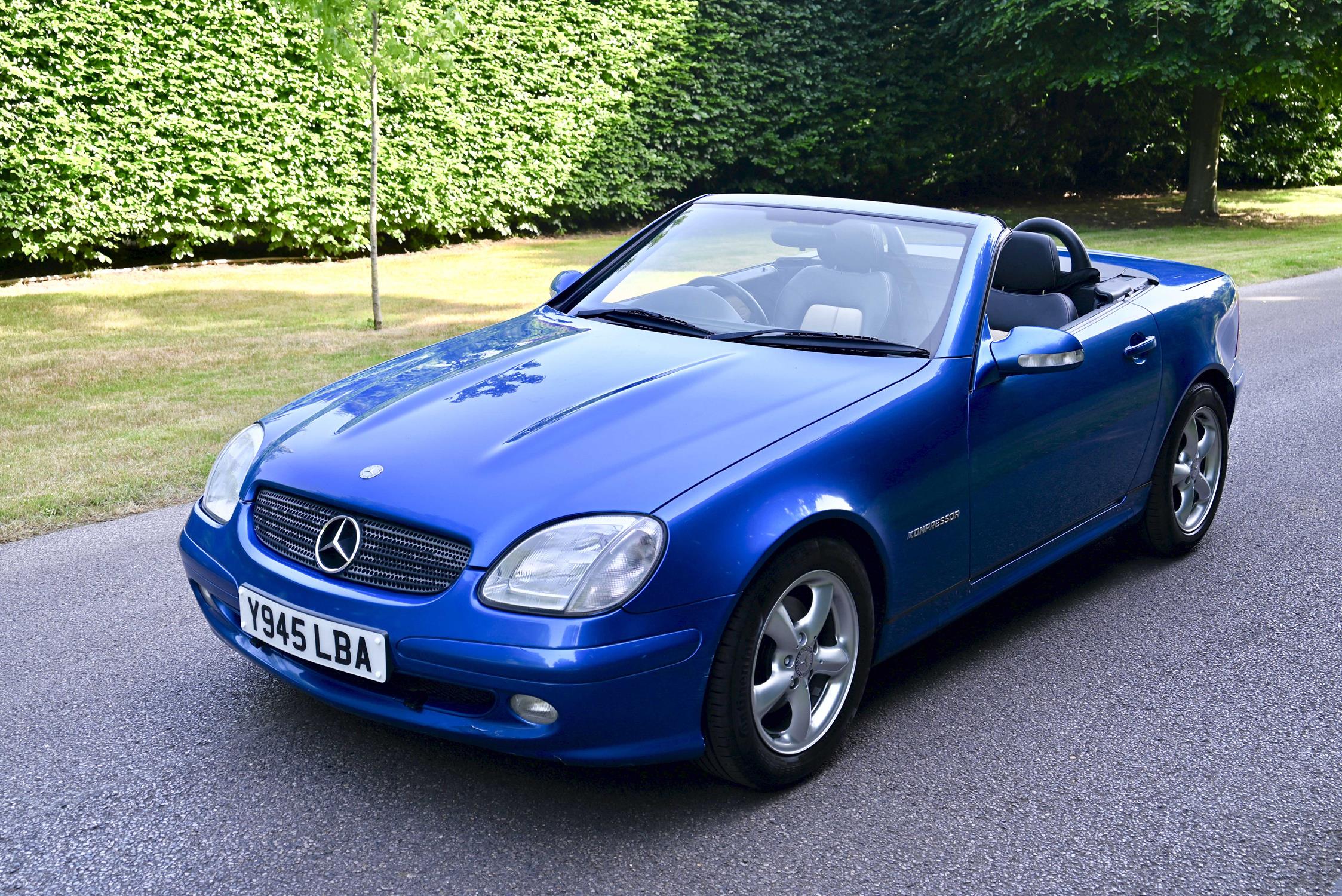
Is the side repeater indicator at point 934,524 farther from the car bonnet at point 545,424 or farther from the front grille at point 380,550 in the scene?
the front grille at point 380,550

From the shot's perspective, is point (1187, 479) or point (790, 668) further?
point (1187, 479)

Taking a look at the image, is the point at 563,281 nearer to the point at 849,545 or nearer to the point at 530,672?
the point at 849,545

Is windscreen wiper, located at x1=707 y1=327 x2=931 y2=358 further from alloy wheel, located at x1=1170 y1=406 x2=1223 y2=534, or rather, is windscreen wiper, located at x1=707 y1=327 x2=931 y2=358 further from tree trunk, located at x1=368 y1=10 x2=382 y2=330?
tree trunk, located at x1=368 y1=10 x2=382 y2=330

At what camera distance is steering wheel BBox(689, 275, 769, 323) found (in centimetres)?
401

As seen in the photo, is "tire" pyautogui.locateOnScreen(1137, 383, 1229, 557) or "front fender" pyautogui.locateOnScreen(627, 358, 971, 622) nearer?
"front fender" pyautogui.locateOnScreen(627, 358, 971, 622)

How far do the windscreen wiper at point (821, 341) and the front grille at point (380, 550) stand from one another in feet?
4.38

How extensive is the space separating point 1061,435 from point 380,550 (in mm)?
2189

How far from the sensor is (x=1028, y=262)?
421 cm

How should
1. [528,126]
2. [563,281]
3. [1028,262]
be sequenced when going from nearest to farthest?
[1028,262]
[563,281]
[528,126]

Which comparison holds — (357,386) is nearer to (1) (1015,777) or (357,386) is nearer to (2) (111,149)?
(1) (1015,777)

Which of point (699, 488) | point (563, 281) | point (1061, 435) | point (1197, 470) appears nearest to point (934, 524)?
point (1061, 435)

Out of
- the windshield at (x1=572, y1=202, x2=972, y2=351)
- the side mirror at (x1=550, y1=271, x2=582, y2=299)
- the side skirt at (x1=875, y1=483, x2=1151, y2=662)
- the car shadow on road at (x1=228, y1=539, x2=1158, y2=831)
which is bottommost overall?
the car shadow on road at (x1=228, y1=539, x2=1158, y2=831)

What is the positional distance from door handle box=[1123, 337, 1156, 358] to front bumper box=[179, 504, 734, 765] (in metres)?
2.19

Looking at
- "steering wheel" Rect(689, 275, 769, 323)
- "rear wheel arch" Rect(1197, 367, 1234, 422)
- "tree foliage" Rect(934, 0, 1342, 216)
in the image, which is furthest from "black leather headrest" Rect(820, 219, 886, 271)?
"tree foliage" Rect(934, 0, 1342, 216)
